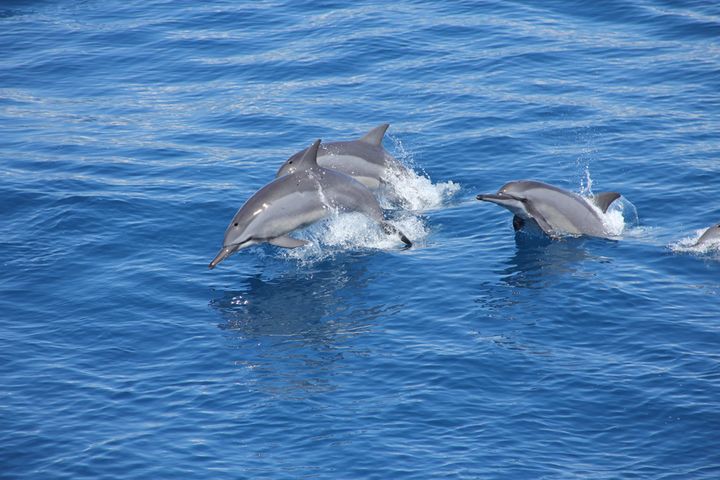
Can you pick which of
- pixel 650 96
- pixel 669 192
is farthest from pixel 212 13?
pixel 669 192

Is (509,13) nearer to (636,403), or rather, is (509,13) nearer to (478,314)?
(478,314)

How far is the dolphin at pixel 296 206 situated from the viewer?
58.8 ft

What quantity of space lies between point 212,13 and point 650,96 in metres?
15.8

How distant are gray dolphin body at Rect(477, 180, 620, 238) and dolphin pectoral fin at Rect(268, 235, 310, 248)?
10.9ft

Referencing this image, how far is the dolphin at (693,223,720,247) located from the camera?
699 inches

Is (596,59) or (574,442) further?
(596,59)

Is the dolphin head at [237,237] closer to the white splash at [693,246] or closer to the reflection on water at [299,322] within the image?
the reflection on water at [299,322]

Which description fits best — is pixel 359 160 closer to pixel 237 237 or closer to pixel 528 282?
pixel 237 237

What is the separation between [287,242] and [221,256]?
4.04ft

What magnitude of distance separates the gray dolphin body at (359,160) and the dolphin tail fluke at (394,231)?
2206 millimetres

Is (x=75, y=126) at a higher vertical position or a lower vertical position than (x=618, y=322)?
higher

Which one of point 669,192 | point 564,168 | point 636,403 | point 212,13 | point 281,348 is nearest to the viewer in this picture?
point 636,403

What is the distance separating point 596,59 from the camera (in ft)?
94.4

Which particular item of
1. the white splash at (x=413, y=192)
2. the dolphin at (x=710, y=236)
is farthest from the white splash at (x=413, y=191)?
the dolphin at (x=710, y=236)
